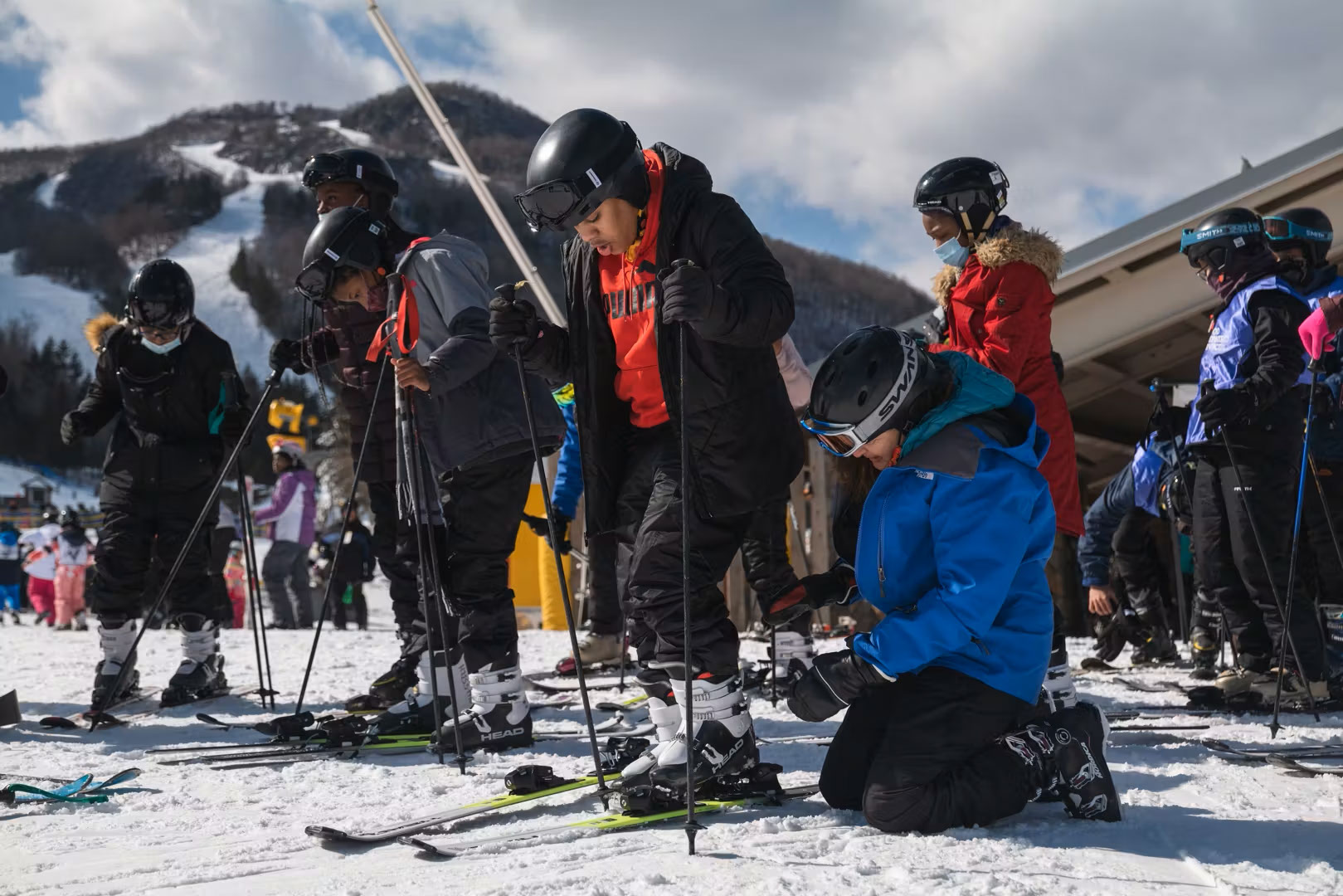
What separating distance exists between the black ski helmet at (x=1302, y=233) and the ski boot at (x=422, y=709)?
383cm

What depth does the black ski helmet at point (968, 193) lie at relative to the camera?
12.9ft

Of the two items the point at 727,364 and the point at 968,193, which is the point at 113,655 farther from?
the point at 968,193

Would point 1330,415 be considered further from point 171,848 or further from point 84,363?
point 84,363

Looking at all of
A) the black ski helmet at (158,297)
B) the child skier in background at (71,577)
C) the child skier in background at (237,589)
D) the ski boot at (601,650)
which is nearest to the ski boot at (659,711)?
the black ski helmet at (158,297)

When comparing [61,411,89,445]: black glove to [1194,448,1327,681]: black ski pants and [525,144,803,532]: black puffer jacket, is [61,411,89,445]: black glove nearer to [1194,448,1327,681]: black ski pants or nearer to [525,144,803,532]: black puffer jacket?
[525,144,803,532]: black puffer jacket

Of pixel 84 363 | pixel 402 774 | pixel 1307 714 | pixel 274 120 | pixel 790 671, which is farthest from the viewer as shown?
pixel 274 120

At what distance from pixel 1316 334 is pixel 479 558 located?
10.2 ft

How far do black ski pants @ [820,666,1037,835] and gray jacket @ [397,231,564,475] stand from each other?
1614 millimetres

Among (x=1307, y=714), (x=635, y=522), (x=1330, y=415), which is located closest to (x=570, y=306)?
(x=635, y=522)

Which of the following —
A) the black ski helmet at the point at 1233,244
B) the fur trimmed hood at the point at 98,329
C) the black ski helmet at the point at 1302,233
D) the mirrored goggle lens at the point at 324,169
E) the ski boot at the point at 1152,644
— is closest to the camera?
the black ski helmet at the point at 1233,244

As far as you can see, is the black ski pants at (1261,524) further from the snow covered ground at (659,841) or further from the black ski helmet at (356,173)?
the black ski helmet at (356,173)

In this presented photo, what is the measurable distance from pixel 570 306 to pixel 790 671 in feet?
7.68

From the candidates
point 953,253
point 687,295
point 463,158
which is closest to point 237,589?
point 463,158

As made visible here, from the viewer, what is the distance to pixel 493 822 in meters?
2.79
